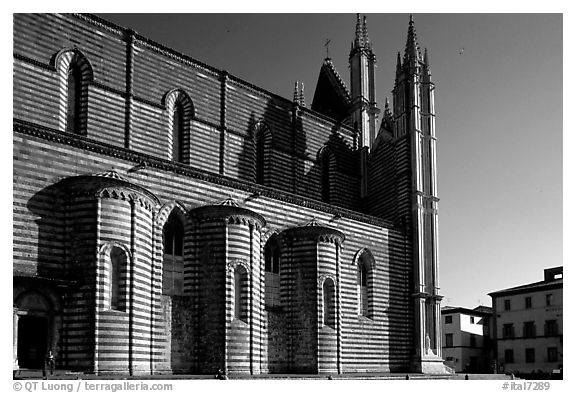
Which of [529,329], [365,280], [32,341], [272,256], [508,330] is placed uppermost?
[272,256]

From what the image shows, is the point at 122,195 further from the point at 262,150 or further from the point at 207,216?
the point at 262,150

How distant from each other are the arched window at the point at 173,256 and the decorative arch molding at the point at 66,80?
194 inches

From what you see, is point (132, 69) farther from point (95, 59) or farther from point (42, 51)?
point (42, 51)

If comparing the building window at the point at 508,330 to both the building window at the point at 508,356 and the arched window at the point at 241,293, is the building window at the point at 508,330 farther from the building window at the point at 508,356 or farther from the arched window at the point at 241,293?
the arched window at the point at 241,293

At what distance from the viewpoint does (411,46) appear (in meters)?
37.8

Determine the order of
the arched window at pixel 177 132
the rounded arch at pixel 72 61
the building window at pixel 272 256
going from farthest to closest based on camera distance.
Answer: the arched window at pixel 177 132, the building window at pixel 272 256, the rounded arch at pixel 72 61

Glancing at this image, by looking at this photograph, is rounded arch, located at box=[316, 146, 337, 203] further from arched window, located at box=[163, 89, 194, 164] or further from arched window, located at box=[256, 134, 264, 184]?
arched window, located at box=[163, 89, 194, 164]

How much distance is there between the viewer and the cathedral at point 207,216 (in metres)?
21.6

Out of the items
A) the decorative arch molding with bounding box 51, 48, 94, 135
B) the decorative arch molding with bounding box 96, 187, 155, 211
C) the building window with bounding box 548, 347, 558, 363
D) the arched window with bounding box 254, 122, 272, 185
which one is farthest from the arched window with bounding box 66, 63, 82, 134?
the building window with bounding box 548, 347, 558, 363

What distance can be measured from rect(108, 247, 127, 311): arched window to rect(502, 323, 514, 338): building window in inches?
1521

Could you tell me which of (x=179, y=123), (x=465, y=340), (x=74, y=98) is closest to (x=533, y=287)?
(x=465, y=340)

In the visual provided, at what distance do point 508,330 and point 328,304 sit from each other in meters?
28.2

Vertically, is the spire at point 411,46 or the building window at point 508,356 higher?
the spire at point 411,46

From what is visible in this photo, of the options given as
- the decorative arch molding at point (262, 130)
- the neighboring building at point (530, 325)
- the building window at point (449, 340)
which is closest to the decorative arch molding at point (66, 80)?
the decorative arch molding at point (262, 130)
